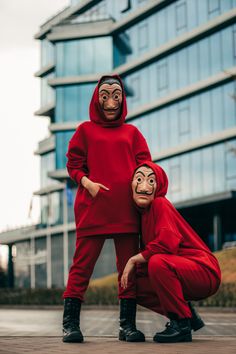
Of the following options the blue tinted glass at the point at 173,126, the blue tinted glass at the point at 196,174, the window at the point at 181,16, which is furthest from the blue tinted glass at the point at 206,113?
the window at the point at 181,16

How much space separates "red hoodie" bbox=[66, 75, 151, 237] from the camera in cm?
576

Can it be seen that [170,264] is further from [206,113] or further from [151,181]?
[206,113]

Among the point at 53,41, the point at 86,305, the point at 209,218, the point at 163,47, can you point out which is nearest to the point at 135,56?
the point at 163,47

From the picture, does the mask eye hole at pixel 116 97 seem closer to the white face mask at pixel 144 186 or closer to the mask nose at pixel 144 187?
the white face mask at pixel 144 186

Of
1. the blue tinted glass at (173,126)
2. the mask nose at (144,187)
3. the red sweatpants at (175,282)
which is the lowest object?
the red sweatpants at (175,282)

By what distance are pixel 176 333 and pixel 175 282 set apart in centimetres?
37

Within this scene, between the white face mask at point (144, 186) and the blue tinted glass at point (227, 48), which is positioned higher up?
the blue tinted glass at point (227, 48)

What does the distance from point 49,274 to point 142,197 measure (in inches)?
2054

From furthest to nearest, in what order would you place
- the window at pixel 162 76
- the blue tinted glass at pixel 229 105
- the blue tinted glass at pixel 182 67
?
the window at pixel 162 76 → the blue tinted glass at pixel 182 67 → the blue tinted glass at pixel 229 105

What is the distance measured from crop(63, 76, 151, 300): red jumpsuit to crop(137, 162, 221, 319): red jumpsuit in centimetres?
15

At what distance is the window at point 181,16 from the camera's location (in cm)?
4312

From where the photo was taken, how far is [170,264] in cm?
545

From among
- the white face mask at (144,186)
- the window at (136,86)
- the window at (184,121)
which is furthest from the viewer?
the window at (136,86)

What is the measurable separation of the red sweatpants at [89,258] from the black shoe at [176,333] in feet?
1.39
